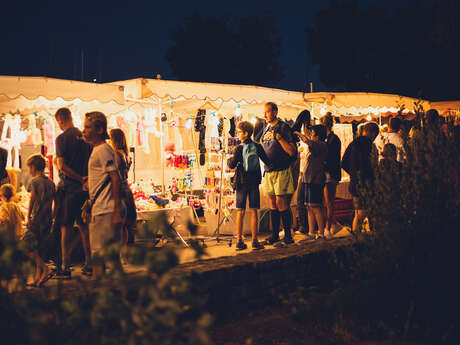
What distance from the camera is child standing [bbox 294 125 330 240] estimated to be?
20.3ft

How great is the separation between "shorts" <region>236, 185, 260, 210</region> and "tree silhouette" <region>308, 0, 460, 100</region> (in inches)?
892

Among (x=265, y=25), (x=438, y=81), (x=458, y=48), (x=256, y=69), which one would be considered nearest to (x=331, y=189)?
(x=458, y=48)

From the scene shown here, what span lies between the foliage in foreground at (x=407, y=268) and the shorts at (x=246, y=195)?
260 cm

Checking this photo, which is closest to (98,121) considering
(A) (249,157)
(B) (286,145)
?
(A) (249,157)

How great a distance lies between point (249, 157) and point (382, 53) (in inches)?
1221

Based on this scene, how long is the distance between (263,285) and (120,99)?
4067 millimetres

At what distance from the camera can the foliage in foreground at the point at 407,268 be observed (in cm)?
340

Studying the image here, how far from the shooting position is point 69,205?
500 cm

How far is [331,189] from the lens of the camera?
6934 millimetres

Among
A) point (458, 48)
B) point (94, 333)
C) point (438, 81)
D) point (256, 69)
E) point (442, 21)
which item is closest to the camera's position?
point (94, 333)

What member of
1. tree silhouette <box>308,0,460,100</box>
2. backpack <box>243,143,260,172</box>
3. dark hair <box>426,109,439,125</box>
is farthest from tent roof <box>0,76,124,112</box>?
tree silhouette <box>308,0,460,100</box>

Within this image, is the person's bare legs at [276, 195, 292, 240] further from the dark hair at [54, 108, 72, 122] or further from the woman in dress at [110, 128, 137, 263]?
the dark hair at [54, 108, 72, 122]

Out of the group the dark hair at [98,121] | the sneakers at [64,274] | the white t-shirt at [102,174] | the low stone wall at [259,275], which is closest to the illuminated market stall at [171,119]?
the sneakers at [64,274]

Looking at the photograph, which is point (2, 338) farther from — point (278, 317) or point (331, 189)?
point (331, 189)
